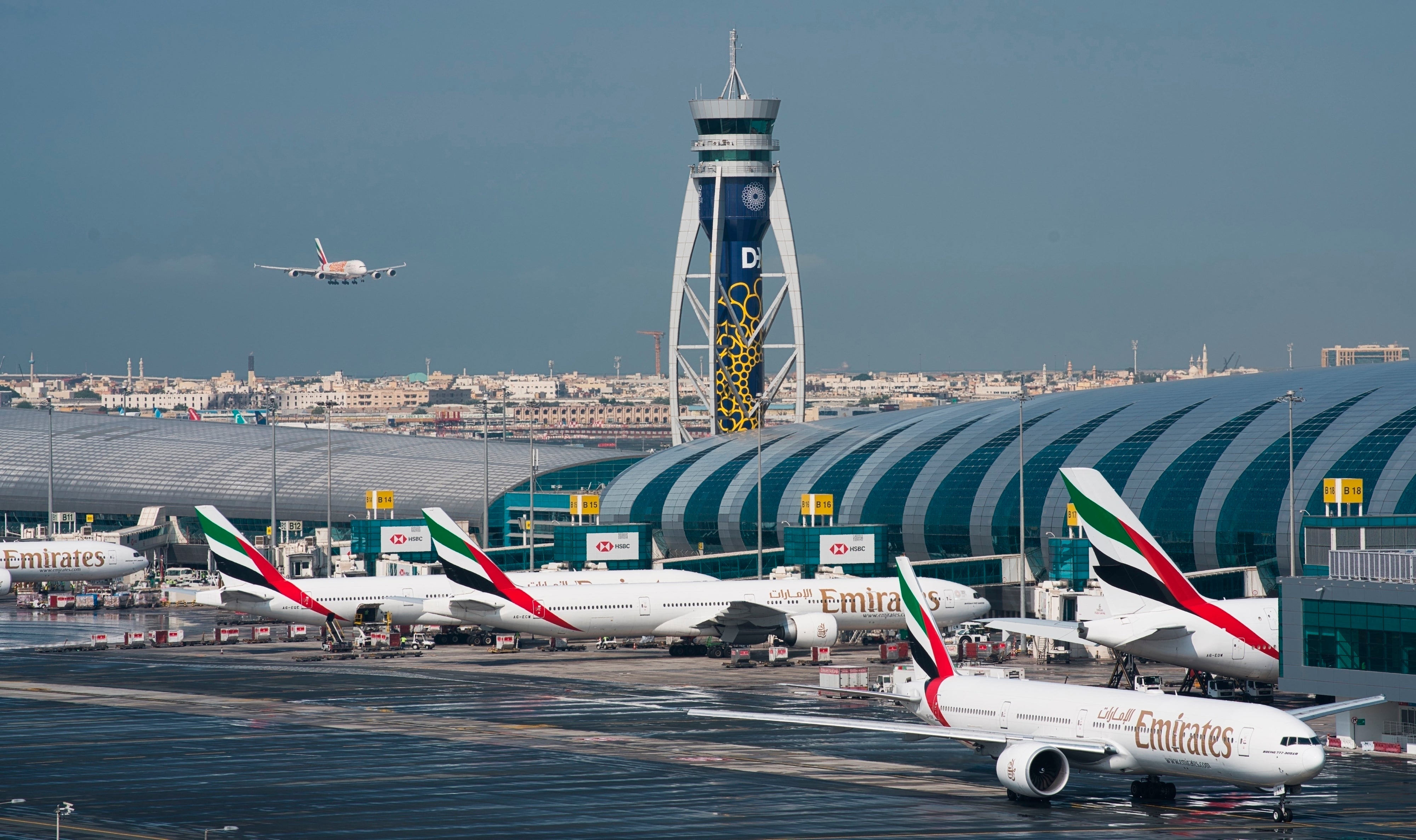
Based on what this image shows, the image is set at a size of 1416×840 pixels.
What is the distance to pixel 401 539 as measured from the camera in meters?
109

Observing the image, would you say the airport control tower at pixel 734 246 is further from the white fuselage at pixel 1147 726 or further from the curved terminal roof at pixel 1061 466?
the white fuselage at pixel 1147 726

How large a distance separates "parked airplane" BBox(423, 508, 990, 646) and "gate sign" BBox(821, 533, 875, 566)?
1272 centimetres

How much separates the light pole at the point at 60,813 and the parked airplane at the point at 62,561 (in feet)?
259

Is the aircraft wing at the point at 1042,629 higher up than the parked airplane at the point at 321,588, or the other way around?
the parked airplane at the point at 321,588

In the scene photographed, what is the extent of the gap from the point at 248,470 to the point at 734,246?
47.8 m

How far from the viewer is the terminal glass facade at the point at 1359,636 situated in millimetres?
48875

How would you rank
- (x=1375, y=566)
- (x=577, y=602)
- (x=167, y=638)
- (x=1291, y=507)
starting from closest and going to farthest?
1. (x=1375, y=566)
2. (x=1291, y=507)
3. (x=577, y=602)
4. (x=167, y=638)

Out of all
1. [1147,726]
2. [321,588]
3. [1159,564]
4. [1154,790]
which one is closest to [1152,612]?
[1159,564]

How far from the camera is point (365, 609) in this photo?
86750 millimetres

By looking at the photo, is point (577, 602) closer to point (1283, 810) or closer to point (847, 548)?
point (847, 548)

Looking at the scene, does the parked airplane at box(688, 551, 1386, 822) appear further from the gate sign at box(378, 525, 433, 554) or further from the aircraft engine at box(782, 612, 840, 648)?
the gate sign at box(378, 525, 433, 554)

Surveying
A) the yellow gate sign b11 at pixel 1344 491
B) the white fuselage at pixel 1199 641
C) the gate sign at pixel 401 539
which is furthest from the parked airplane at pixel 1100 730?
the gate sign at pixel 401 539

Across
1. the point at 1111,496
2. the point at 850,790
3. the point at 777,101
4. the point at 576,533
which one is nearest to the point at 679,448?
the point at 576,533

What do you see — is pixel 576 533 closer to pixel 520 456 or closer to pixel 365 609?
pixel 365 609
